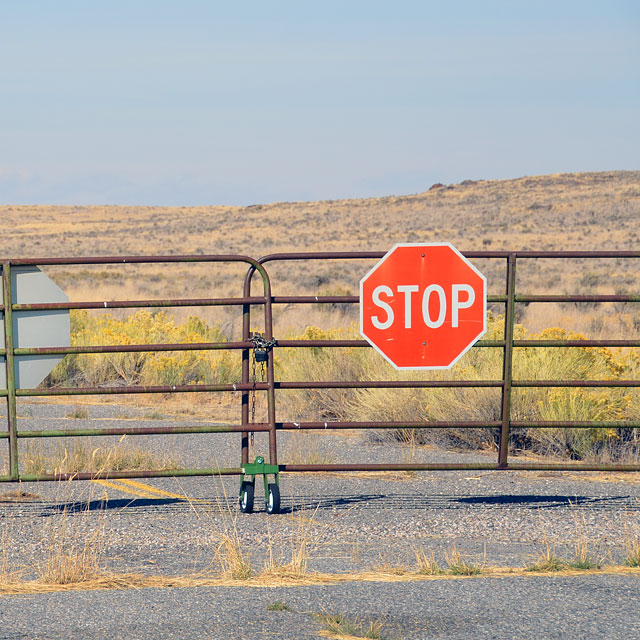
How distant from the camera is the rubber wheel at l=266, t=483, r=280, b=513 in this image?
739 centimetres

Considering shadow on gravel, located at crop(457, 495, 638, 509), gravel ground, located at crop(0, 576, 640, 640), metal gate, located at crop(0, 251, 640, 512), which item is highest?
metal gate, located at crop(0, 251, 640, 512)

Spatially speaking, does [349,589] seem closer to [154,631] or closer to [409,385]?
[154,631]

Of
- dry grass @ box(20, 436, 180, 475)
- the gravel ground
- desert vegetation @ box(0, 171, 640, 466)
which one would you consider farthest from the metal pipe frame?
desert vegetation @ box(0, 171, 640, 466)

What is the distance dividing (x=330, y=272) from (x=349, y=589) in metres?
41.2

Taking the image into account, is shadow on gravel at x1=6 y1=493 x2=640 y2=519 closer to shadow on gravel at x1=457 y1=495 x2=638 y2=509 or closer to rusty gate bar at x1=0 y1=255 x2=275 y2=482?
shadow on gravel at x1=457 y1=495 x2=638 y2=509

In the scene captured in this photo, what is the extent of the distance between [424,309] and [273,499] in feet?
5.93

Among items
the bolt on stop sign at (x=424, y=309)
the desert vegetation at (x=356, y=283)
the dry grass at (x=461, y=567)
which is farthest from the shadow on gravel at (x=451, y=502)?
the desert vegetation at (x=356, y=283)

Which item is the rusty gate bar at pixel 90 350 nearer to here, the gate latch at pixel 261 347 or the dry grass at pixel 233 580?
the gate latch at pixel 261 347

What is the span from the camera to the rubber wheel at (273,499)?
24.3ft

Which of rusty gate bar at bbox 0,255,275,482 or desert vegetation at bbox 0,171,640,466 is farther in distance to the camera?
desert vegetation at bbox 0,171,640,466

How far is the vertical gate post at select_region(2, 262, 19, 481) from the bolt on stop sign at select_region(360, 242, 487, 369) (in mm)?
2594

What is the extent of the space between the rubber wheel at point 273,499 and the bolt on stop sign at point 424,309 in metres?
1.28

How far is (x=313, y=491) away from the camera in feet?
27.5

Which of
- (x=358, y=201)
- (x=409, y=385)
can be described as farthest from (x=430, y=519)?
(x=358, y=201)
